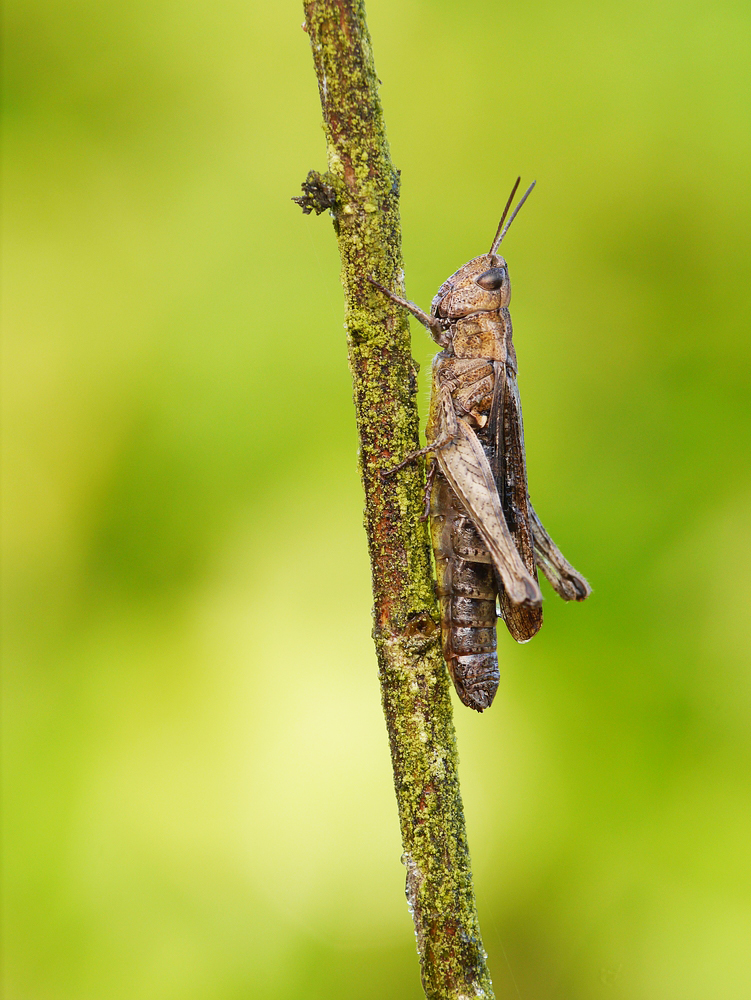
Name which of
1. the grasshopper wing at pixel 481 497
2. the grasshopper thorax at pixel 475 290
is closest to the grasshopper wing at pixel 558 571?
the grasshopper wing at pixel 481 497

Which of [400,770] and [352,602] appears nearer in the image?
[400,770]

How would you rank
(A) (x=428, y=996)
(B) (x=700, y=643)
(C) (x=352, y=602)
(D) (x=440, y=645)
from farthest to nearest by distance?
(C) (x=352, y=602) → (B) (x=700, y=643) → (D) (x=440, y=645) → (A) (x=428, y=996)

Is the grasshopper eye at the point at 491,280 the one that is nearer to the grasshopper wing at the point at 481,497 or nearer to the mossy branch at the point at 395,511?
the grasshopper wing at the point at 481,497

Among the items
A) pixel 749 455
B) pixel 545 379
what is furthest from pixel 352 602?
pixel 749 455

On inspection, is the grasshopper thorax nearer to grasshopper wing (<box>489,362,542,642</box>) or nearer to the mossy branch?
grasshopper wing (<box>489,362,542,642</box>)

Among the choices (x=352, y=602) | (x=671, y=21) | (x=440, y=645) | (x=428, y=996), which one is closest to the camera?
(x=428, y=996)

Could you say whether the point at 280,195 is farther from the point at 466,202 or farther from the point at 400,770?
the point at 400,770
